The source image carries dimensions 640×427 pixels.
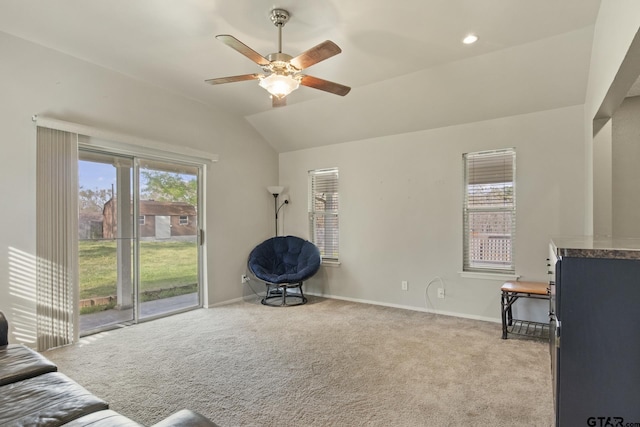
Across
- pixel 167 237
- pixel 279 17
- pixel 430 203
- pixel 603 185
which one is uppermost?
pixel 279 17

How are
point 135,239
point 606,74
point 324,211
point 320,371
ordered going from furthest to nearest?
point 324,211
point 135,239
point 320,371
point 606,74

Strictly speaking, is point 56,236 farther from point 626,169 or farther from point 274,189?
point 626,169

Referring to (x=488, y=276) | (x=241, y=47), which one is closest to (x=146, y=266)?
(x=241, y=47)

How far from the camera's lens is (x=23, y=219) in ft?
10.1

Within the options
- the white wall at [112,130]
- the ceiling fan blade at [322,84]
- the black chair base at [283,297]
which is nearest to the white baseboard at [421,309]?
the black chair base at [283,297]

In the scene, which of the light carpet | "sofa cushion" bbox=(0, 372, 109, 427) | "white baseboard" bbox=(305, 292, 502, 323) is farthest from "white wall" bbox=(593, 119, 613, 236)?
"sofa cushion" bbox=(0, 372, 109, 427)

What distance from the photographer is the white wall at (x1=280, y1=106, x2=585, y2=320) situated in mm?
3793

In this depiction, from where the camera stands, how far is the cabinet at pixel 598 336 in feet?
4.72

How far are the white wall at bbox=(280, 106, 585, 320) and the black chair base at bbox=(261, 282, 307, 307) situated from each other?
0.39m

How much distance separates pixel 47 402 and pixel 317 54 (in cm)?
238

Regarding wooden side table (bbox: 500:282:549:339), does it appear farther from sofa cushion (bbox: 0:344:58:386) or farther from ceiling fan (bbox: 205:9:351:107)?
sofa cushion (bbox: 0:344:58:386)

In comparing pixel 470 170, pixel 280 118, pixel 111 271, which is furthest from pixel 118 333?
pixel 470 170

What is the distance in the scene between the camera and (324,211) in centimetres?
559

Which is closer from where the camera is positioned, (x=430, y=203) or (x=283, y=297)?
(x=430, y=203)
